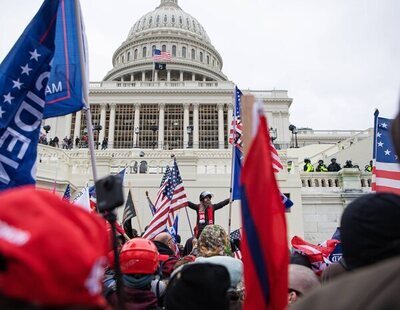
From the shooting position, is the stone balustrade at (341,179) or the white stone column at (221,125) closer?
the stone balustrade at (341,179)

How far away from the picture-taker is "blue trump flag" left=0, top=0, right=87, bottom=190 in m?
3.61

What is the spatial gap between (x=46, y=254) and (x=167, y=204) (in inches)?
267

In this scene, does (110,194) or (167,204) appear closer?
(110,194)

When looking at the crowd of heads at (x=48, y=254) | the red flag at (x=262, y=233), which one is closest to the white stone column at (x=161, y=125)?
the red flag at (x=262, y=233)

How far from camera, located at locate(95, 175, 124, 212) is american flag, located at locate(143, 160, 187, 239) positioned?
16.7ft

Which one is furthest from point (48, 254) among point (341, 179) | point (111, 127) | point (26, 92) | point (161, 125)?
point (111, 127)

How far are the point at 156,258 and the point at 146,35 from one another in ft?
230

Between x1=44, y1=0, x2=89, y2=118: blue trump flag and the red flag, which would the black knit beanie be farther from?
x1=44, y1=0, x2=89, y2=118: blue trump flag

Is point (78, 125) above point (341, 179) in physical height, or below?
above

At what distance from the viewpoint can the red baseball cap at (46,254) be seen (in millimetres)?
978

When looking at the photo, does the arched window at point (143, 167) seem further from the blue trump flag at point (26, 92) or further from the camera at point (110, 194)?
the camera at point (110, 194)

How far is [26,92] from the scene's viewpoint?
391 centimetres

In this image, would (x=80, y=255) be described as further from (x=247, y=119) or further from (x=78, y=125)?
(x=78, y=125)

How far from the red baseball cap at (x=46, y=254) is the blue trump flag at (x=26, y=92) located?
107 inches
